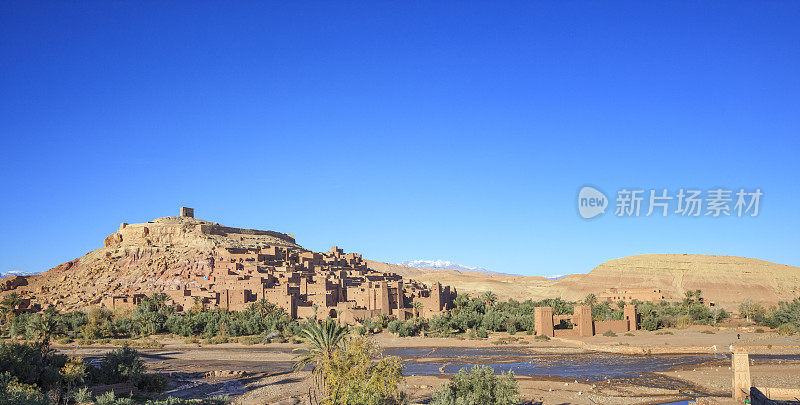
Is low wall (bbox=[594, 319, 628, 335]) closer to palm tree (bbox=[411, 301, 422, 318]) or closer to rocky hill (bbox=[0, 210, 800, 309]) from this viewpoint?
palm tree (bbox=[411, 301, 422, 318])

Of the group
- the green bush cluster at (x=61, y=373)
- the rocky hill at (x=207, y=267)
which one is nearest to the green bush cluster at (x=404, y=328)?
the green bush cluster at (x=61, y=373)

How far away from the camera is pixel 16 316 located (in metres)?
57.0

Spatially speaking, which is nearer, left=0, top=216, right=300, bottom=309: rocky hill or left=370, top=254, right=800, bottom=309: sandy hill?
left=0, top=216, right=300, bottom=309: rocky hill

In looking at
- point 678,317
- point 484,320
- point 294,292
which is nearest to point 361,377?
point 484,320

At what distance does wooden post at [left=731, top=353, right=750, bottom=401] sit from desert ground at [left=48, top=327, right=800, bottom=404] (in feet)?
2.18

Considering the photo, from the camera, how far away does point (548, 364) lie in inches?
1398

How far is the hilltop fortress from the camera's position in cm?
5491

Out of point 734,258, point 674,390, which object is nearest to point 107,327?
point 674,390

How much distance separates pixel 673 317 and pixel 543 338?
1615 centimetres

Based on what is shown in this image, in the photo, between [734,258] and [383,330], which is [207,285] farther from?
[734,258]

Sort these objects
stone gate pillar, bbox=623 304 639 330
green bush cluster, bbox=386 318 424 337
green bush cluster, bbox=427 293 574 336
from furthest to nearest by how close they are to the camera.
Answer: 1. green bush cluster, bbox=427 293 574 336
2. green bush cluster, bbox=386 318 424 337
3. stone gate pillar, bbox=623 304 639 330

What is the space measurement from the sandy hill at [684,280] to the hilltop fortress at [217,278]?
30.6m

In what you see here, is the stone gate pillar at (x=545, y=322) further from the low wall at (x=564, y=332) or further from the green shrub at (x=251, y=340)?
the green shrub at (x=251, y=340)

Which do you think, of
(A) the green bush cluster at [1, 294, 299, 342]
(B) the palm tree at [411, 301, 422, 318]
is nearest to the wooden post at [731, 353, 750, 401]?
(A) the green bush cluster at [1, 294, 299, 342]
